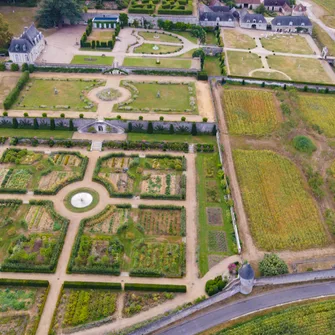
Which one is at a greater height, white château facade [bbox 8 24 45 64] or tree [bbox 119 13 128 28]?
tree [bbox 119 13 128 28]

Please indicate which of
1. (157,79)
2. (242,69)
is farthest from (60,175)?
(242,69)

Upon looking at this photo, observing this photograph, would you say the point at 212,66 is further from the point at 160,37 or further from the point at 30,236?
the point at 30,236

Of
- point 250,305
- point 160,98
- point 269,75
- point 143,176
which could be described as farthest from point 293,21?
point 250,305

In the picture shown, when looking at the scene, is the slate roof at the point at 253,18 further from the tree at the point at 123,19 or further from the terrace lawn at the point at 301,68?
the tree at the point at 123,19

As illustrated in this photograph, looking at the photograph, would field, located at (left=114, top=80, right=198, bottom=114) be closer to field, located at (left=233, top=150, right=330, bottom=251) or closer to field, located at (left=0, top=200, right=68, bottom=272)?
field, located at (left=233, top=150, right=330, bottom=251)

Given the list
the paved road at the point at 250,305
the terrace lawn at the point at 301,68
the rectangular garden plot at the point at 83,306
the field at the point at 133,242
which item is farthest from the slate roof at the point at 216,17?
the rectangular garden plot at the point at 83,306

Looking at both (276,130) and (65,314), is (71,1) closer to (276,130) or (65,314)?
(276,130)

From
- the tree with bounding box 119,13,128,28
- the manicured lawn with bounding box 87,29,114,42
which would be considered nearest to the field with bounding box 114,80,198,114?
the manicured lawn with bounding box 87,29,114,42
